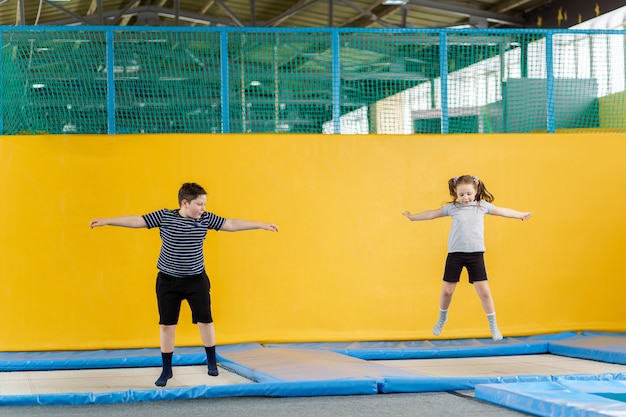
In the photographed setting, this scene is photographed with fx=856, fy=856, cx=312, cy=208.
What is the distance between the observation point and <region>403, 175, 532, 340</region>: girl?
7750mm

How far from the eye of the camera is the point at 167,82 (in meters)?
8.96

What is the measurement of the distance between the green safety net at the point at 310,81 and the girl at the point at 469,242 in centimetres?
192

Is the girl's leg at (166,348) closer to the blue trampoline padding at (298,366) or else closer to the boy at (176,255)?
the boy at (176,255)

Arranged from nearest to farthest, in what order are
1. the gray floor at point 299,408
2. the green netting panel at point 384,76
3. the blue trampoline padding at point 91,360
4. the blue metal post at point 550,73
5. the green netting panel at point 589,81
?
the gray floor at point 299,408
the blue trampoline padding at point 91,360
the green netting panel at point 384,76
the blue metal post at point 550,73
the green netting panel at point 589,81

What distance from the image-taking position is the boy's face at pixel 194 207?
21.9 ft

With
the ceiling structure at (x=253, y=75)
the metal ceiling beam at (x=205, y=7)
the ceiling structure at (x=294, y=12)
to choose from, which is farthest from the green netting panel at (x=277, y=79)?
the metal ceiling beam at (x=205, y=7)

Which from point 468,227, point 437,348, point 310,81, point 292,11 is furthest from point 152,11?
point 468,227

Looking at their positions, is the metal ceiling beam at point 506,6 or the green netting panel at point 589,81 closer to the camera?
the green netting panel at point 589,81

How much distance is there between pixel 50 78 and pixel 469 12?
12150 millimetres

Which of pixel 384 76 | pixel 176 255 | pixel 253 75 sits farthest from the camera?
pixel 384 76

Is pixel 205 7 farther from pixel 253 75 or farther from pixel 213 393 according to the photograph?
pixel 213 393

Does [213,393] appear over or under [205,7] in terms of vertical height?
under

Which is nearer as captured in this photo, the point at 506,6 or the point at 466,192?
the point at 466,192

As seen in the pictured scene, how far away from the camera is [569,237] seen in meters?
9.68
